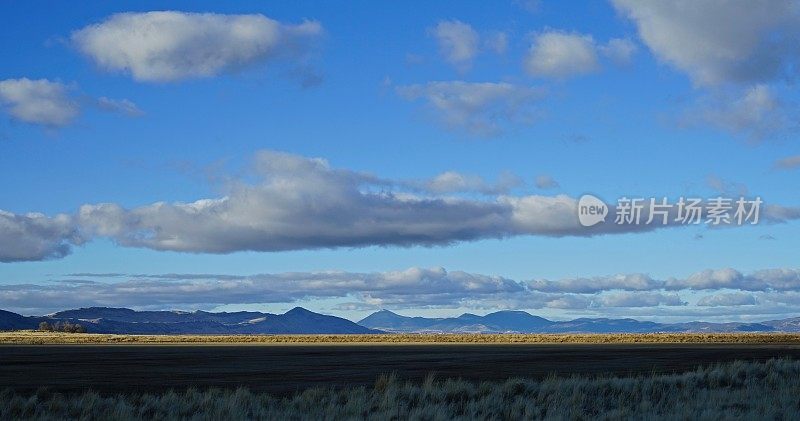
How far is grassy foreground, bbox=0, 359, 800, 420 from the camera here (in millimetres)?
24594

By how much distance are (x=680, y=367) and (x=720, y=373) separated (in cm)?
1210

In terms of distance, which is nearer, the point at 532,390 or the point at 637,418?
the point at 637,418

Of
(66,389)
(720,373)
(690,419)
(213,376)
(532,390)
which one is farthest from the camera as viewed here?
(213,376)

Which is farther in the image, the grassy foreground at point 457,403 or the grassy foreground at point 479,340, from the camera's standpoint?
the grassy foreground at point 479,340

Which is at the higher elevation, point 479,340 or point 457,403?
point 479,340

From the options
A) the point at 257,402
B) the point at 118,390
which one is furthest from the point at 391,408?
the point at 118,390

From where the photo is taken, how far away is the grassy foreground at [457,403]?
2459cm

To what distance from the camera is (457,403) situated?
93.0 ft

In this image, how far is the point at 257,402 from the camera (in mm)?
26953

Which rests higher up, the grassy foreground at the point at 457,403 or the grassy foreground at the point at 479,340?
the grassy foreground at the point at 479,340

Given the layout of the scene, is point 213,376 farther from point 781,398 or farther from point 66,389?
point 781,398

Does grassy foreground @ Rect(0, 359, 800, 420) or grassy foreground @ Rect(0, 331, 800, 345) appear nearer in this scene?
grassy foreground @ Rect(0, 359, 800, 420)

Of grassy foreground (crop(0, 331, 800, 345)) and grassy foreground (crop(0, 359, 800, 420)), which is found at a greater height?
grassy foreground (crop(0, 331, 800, 345))

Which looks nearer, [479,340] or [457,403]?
[457,403]
